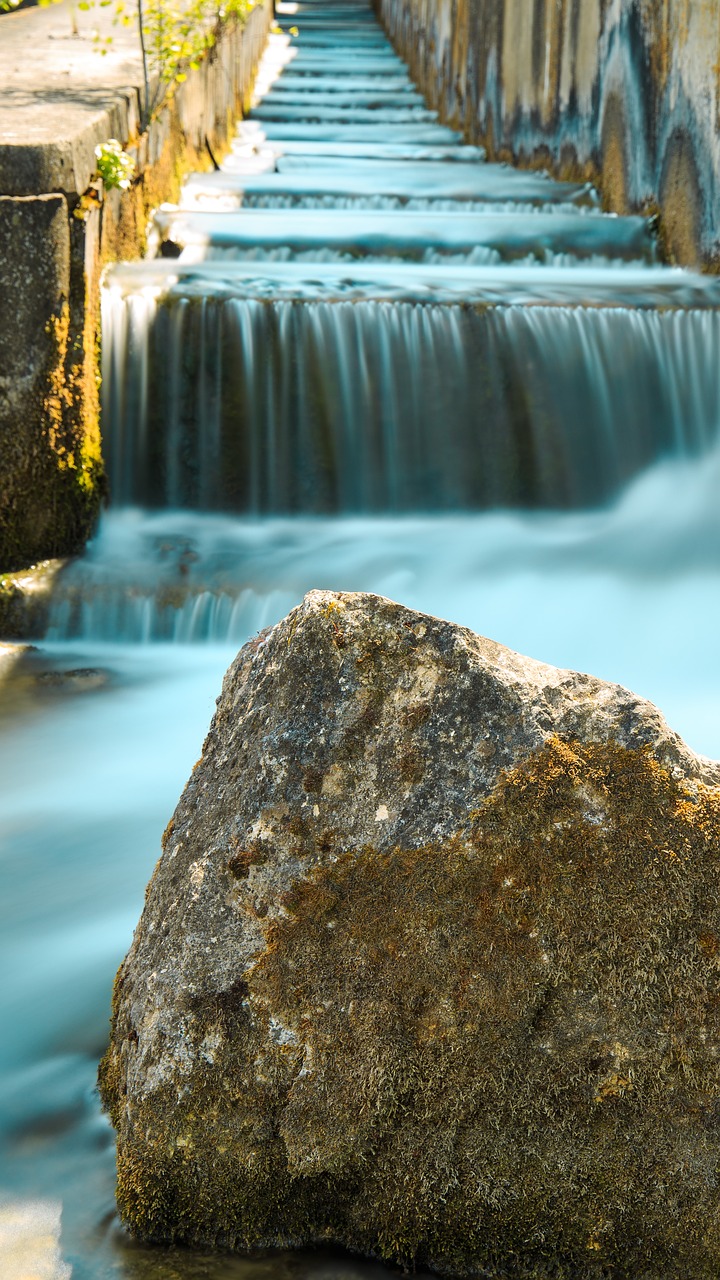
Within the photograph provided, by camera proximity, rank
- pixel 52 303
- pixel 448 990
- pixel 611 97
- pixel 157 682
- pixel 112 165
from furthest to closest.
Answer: pixel 611 97 → pixel 112 165 → pixel 52 303 → pixel 157 682 → pixel 448 990

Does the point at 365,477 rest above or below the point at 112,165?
below

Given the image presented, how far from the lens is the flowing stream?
446 centimetres

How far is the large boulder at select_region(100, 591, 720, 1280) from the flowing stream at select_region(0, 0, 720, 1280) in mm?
1678

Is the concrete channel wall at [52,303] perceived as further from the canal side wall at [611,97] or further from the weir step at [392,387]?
the canal side wall at [611,97]

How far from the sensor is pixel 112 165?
551cm

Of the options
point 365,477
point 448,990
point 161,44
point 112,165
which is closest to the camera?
point 448,990

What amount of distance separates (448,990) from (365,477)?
4280mm

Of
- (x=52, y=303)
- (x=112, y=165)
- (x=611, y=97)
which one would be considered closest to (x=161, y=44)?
(x=112, y=165)

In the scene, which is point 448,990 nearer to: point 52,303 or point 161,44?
point 52,303

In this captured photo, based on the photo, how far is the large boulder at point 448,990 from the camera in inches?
69.5

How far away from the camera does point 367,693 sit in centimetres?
185

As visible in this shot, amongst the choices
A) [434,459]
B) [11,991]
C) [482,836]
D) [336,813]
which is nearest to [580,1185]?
[482,836]

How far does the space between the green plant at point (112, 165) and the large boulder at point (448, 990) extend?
4.27m

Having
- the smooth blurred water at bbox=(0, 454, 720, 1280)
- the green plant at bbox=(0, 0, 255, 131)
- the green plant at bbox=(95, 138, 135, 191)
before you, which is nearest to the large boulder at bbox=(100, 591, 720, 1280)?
the smooth blurred water at bbox=(0, 454, 720, 1280)
